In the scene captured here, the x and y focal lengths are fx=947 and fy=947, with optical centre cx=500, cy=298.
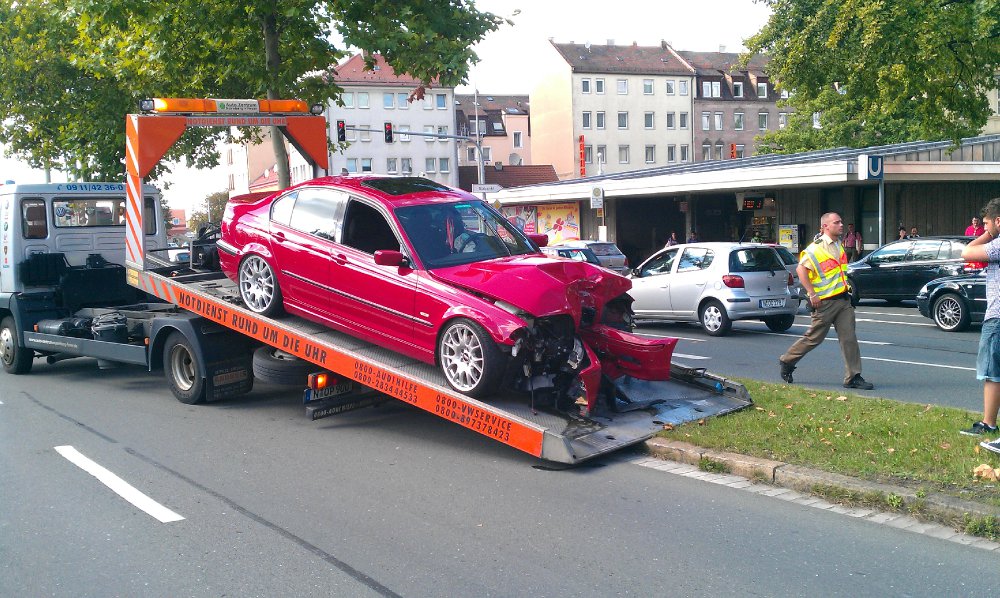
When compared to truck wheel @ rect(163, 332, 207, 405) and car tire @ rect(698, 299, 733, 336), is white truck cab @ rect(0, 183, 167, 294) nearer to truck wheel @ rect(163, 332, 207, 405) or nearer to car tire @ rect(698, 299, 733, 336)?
truck wheel @ rect(163, 332, 207, 405)

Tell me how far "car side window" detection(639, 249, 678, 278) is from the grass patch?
8348 millimetres

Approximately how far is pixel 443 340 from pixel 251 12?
9.48 m

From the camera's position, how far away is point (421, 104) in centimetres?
8375

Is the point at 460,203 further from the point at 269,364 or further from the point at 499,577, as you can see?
the point at 499,577

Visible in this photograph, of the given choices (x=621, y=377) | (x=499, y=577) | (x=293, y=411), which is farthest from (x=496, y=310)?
(x=293, y=411)

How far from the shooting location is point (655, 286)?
1762 centimetres

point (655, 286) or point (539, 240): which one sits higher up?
point (539, 240)

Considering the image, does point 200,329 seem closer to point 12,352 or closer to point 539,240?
point 539,240

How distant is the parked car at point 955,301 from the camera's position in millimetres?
16219

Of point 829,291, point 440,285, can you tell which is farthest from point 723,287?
point 440,285

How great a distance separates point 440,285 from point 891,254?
53.6 feet

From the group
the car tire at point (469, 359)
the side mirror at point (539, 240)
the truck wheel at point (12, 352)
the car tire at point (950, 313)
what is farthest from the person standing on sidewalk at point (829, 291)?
the truck wheel at point (12, 352)

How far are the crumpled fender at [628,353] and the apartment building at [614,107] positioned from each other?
7230cm

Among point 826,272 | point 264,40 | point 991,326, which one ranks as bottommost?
point 991,326
